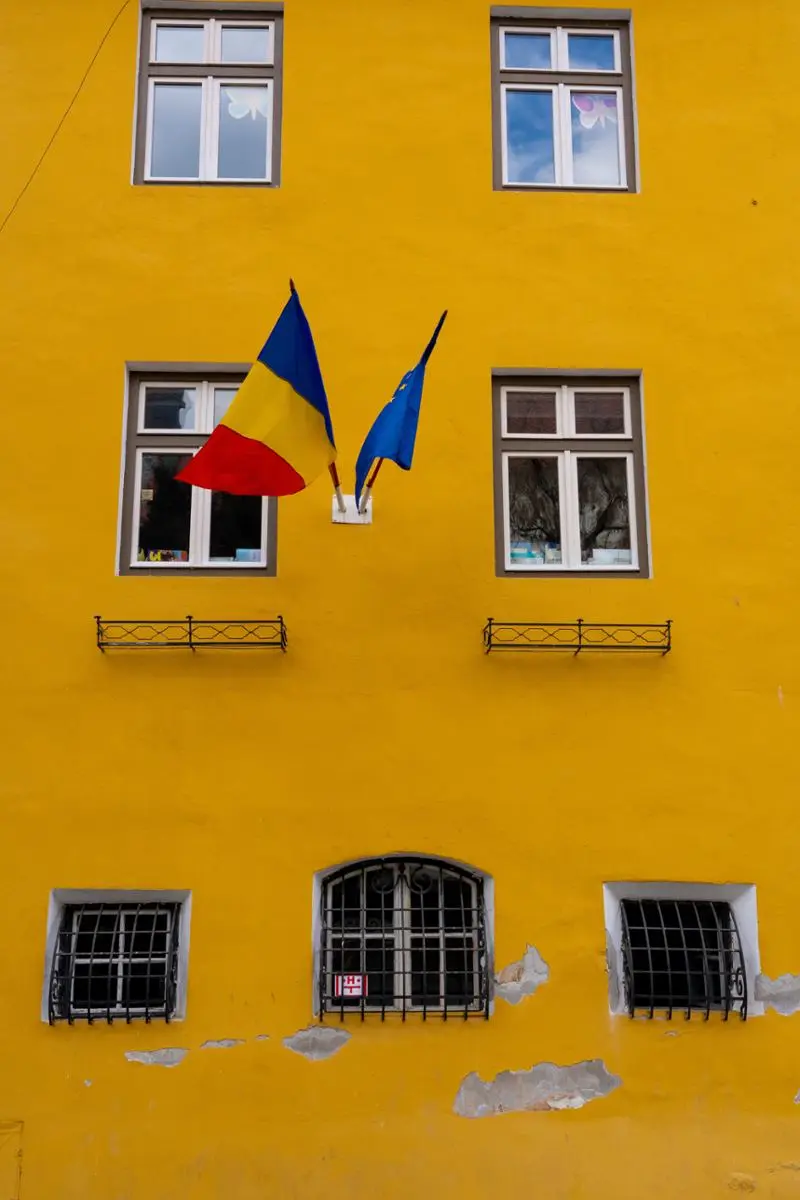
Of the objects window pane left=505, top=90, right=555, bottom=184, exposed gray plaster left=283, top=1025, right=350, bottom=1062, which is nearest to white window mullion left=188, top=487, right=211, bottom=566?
exposed gray plaster left=283, top=1025, right=350, bottom=1062

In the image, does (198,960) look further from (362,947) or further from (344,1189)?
(344,1189)

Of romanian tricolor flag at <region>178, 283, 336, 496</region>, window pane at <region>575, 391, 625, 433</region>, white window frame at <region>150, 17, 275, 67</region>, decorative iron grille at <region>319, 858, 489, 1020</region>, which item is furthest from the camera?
white window frame at <region>150, 17, 275, 67</region>

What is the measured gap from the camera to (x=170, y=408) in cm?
921

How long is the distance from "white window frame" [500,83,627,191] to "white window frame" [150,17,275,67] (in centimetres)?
184

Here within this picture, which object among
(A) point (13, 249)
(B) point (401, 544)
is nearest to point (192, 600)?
(B) point (401, 544)

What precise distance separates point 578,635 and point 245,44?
208 inches

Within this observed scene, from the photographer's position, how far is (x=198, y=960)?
26.8 ft

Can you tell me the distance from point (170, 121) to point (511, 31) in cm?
276

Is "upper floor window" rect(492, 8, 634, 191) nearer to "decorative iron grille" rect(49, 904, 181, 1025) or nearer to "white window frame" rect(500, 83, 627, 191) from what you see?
"white window frame" rect(500, 83, 627, 191)

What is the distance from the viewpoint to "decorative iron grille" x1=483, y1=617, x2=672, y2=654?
8695mm

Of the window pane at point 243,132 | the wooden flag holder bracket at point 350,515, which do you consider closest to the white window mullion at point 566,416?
the wooden flag holder bracket at point 350,515

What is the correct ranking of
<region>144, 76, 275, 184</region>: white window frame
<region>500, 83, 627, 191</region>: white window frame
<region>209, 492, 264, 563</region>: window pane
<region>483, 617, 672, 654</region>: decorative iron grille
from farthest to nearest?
<region>500, 83, 627, 191</region>: white window frame → <region>144, 76, 275, 184</region>: white window frame → <region>209, 492, 264, 563</region>: window pane → <region>483, 617, 672, 654</region>: decorative iron grille

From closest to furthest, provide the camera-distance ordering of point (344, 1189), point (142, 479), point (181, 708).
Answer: point (344, 1189) < point (181, 708) < point (142, 479)

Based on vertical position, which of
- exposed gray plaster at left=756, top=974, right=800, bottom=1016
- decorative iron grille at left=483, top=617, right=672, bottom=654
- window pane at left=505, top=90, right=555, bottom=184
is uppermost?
window pane at left=505, top=90, right=555, bottom=184
